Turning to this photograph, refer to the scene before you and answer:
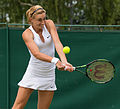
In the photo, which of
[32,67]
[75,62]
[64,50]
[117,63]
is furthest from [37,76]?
[117,63]

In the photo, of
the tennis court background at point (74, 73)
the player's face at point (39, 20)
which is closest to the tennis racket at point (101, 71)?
the player's face at point (39, 20)

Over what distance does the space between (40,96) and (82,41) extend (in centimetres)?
152

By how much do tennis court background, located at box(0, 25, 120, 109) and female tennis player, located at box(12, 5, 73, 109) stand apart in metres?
1.29

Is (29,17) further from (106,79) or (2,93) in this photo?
(2,93)

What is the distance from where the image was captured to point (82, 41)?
4617mm

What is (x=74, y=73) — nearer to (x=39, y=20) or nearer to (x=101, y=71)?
(x=101, y=71)

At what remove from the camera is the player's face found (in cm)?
305

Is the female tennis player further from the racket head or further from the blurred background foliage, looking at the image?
the blurred background foliage

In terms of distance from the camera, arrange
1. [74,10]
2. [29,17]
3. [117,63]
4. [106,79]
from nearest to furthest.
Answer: [29,17] → [106,79] → [117,63] → [74,10]

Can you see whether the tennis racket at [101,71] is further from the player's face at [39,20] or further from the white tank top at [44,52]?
the player's face at [39,20]

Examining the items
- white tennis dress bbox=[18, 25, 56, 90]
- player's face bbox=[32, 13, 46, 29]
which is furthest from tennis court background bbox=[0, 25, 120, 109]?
player's face bbox=[32, 13, 46, 29]

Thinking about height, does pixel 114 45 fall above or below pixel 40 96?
above

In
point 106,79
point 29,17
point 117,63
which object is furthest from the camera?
point 117,63

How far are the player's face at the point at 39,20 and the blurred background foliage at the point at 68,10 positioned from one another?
1190 centimetres
